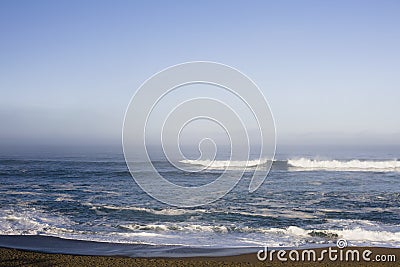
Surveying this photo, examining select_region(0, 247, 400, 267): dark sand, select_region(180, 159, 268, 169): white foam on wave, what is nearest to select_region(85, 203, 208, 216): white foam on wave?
select_region(0, 247, 400, 267): dark sand

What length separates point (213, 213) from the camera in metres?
16.1

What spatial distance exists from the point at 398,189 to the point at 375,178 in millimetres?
5807

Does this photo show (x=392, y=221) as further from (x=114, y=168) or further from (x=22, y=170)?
(x=22, y=170)

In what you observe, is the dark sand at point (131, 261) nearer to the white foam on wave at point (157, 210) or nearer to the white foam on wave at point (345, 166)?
the white foam on wave at point (157, 210)

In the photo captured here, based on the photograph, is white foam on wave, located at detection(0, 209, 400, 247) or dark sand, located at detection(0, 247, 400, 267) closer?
dark sand, located at detection(0, 247, 400, 267)

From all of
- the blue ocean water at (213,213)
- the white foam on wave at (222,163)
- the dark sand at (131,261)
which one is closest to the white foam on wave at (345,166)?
the white foam on wave at (222,163)

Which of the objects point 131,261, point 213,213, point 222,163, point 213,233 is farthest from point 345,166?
point 131,261

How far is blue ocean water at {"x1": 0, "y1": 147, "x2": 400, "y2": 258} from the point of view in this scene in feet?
39.7

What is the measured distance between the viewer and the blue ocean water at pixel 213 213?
12102 mm

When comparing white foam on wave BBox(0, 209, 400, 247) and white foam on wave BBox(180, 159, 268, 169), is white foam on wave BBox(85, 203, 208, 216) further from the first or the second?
white foam on wave BBox(180, 159, 268, 169)

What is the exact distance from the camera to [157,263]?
29.7 ft

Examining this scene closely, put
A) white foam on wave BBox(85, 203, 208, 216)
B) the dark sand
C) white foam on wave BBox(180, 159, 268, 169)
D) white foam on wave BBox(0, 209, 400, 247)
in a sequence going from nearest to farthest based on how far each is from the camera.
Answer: the dark sand → white foam on wave BBox(0, 209, 400, 247) → white foam on wave BBox(85, 203, 208, 216) → white foam on wave BBox(180, 159, 268, 169)

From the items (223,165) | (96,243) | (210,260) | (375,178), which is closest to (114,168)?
(223,165)

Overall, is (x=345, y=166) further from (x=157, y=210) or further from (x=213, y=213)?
(x=157, y=210)
